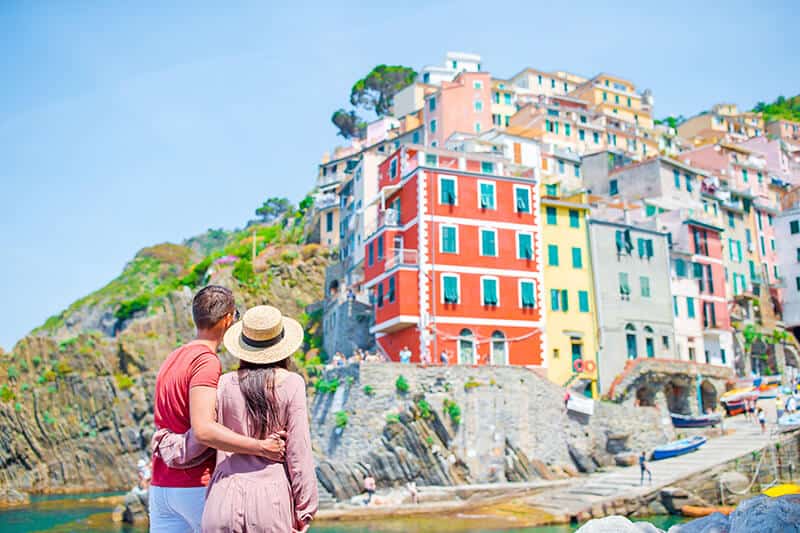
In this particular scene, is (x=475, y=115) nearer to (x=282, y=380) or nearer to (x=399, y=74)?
(x=399, y=74)

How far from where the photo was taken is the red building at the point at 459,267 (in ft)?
119

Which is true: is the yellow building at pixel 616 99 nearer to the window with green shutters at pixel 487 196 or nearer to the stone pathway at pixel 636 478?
the window with green shutters at pixel 487 196

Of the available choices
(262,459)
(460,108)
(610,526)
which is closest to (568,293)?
(460,108)

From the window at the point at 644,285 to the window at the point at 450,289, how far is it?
13.1 m

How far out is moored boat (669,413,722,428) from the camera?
124ft

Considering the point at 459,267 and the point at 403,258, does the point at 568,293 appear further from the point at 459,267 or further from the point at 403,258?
the point at 403,258

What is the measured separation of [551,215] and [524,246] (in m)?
3.24

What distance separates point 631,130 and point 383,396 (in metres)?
57.0

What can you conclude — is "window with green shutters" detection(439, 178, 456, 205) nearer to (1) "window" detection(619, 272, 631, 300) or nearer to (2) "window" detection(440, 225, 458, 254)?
(2) "window" detection(440, 225, 458, 254)

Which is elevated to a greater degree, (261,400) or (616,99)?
(616,99)

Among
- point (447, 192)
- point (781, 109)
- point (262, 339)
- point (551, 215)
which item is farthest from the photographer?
point (781, 109)

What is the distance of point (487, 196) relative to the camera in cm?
3938

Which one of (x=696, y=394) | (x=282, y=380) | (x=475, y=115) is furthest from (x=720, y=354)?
(x=282, y=380)

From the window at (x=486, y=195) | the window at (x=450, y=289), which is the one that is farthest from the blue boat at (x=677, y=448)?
the window at (x=486, y=195)
